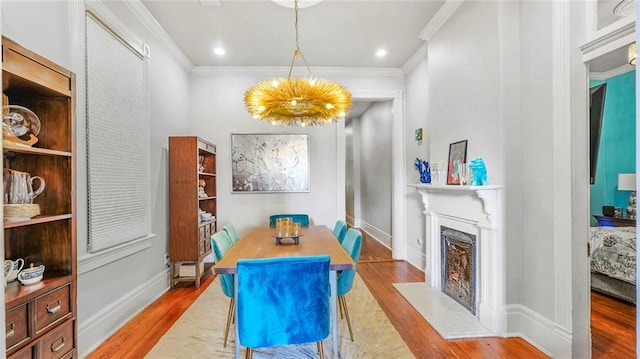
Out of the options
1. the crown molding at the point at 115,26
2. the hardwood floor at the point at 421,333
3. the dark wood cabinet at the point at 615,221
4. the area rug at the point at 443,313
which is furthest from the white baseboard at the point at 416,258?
the crown molding at the point at 115,26

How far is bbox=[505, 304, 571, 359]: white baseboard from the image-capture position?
2260mm

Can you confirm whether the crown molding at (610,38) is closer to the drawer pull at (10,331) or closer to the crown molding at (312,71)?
the crown molding at (312,71)

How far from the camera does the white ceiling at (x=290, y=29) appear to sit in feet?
10.5

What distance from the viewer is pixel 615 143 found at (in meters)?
4.43

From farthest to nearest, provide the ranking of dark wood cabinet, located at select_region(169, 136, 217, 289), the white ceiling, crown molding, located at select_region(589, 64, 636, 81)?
crown molding, located at select_region(589, 64, 636, 81) < dark wood cabinet, located at select_region(169, 136, 217, 289) < the white ceiling

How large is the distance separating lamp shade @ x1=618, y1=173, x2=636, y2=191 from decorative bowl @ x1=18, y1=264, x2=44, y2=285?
5843mm

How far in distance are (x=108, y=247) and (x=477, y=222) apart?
3.17m

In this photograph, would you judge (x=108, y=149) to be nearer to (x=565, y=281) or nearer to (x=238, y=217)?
(x=238, y=217)

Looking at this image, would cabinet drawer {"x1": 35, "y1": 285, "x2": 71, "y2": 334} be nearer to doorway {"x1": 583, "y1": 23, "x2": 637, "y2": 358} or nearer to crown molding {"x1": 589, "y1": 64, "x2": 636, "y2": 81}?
doorway {"x1": 583, "y1": 23, "x2": 637, "y2": 358}

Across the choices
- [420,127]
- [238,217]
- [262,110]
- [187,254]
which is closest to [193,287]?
[187,254]

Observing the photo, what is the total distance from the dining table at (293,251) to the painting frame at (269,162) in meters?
1.65

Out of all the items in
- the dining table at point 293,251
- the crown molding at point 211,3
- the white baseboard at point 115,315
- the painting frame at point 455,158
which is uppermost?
the crown molding at point 211,3

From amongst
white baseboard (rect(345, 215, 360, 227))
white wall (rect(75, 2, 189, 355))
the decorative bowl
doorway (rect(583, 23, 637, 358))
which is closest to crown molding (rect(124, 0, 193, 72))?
white wall (rect(75, 2, 189, 355))

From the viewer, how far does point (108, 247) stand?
2.69 metres
